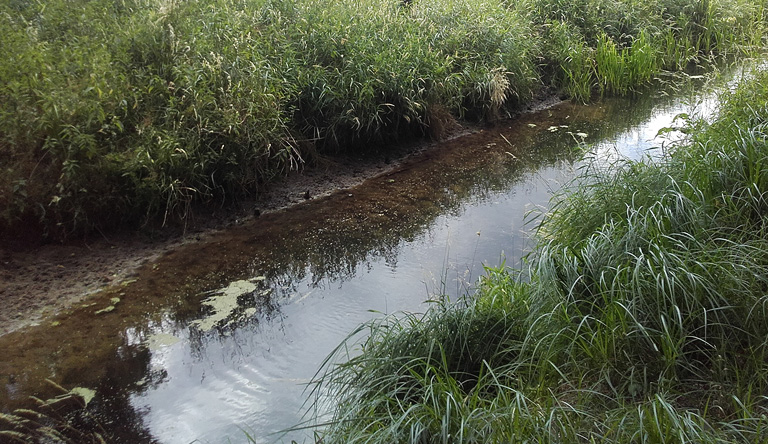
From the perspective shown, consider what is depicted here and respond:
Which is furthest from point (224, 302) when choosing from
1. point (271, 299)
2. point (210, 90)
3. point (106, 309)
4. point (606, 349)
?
point (606, 349)

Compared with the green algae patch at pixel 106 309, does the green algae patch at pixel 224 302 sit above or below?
below

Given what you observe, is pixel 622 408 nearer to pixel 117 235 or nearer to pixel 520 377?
pixel 520 377

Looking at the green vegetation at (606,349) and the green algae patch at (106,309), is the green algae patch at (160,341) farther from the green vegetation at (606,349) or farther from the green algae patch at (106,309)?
the green vegetation at (606,349)

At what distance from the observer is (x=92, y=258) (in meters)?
5.02

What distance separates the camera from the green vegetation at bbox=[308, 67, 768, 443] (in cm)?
246

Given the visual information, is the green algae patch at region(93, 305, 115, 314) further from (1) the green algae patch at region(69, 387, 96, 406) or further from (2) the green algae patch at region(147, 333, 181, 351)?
(1) the green algae patch at region(69, 387, 96, 406)

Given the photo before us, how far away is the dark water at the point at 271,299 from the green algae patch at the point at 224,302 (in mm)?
13

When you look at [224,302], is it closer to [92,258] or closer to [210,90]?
[92,258]

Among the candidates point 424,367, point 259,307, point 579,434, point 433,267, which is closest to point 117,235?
point 259,307

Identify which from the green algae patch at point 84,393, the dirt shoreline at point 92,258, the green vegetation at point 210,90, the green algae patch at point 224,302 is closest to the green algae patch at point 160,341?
the green algae patch at point 224,302

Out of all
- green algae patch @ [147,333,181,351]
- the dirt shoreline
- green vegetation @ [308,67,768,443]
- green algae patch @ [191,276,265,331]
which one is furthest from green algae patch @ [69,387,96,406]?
green vegetation @ [308,67,768,443]

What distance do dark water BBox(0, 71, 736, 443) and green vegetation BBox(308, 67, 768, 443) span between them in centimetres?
Result: 49

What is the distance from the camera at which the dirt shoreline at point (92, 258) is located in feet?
14.7

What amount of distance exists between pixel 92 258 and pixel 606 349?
392 cm
